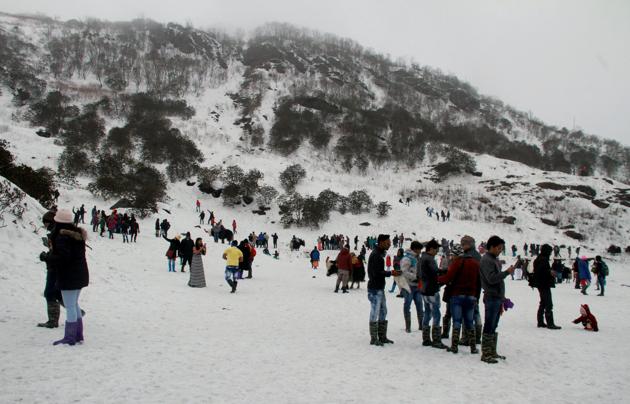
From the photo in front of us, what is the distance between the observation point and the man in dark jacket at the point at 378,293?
20.4 feet

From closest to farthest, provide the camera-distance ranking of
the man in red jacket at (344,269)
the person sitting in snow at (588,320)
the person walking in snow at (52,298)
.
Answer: the person walking in snow at (52,298) → the person sitting in snow at (588,320) → the man in red jacket at (344,269)

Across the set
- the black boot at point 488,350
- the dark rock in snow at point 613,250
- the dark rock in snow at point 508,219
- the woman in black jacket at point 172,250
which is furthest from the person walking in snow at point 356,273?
the dark rock in snow at point 613,250

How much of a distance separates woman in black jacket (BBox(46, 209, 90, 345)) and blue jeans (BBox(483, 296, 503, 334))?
521 centimetres

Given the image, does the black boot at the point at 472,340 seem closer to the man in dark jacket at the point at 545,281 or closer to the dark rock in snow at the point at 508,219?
the man in dark jacket at the point at 545,281

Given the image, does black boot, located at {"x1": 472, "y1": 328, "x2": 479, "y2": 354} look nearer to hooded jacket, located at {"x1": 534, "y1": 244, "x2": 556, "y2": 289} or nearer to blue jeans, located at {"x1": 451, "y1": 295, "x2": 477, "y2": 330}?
blue jeans, located at {"x1": 451, "y1": 295, "x2": 477, "y2": 330}

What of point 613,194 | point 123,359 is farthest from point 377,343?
point 613,194

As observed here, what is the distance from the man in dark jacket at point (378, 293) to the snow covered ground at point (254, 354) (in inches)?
10.8

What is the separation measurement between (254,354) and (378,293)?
209cm

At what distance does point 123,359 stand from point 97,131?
175 ft

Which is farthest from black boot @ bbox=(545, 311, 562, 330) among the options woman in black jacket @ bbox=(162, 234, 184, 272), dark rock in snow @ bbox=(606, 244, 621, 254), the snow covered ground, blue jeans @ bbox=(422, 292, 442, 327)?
dark rock in snow @ bbox=(606, 244, 621, 254)

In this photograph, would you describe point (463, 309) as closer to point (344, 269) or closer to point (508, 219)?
point (344, 269)

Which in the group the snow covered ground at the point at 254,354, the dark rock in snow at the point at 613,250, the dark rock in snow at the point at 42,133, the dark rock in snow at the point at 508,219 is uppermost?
the dark rock in snow at the point at 42,133

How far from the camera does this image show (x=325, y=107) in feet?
250

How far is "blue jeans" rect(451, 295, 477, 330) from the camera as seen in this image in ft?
19.1
